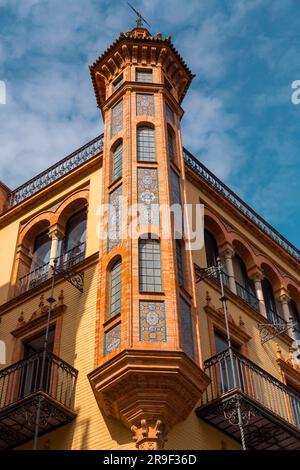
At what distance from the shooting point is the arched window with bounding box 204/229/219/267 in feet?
64.7

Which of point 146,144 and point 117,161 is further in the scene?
point 117,161

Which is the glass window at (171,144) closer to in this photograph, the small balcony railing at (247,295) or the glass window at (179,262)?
Result: the glass window at (179,262)

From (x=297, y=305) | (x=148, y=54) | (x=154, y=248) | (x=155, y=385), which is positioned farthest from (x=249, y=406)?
(x=148, y=54)

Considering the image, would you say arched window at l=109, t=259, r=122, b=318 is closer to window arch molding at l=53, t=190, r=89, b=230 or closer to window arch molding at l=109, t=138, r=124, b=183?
window arch molding at l=109, t=138, r=124, b=183

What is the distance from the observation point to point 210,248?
20.2m

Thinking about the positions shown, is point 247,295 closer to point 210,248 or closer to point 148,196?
point 210,248

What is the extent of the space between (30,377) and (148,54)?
10443 mm

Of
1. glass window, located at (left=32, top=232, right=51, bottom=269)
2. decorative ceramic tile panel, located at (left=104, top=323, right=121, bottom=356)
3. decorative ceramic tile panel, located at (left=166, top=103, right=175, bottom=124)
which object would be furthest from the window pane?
decorative ceramic tile panel, located at (left=104, top=323, right=121, bottom=356)

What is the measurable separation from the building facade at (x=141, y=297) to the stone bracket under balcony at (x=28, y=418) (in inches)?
1.5

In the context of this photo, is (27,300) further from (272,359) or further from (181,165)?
(272,359)

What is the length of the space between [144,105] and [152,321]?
7.65m

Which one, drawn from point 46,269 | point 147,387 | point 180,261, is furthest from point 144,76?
point 147,387

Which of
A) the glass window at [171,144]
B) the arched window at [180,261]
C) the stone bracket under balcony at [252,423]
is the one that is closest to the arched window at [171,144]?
the glass window at [171,144]

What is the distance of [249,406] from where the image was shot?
14.0 m
